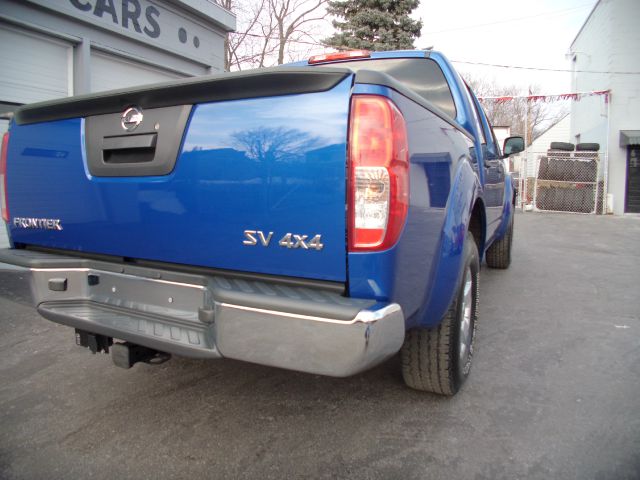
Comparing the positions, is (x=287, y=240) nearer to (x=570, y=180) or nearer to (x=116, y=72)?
(x=116, y=72)

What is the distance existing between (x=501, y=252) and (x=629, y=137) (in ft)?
37.9

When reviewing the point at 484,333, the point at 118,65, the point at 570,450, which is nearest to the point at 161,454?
the point at 570,450

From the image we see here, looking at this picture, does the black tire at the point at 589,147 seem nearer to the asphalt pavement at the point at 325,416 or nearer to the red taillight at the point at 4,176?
the asphalt pavement at the point at 325,416

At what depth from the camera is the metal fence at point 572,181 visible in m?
14.7

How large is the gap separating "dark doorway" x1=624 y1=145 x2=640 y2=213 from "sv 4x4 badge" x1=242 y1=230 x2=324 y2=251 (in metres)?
16.5

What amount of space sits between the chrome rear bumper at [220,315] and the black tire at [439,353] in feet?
2.16

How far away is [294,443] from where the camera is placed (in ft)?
7.24

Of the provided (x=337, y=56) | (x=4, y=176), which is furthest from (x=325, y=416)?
(x=4, y=176)

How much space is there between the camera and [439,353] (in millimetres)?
2352

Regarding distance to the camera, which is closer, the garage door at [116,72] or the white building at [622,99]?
the garage door at [116,72]

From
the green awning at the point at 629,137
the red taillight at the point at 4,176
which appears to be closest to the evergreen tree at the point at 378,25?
the green awning at the point at 629,137

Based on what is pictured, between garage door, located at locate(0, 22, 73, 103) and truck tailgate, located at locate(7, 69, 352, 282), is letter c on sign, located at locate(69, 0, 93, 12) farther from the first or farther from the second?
truck tailgate, located at locate(7, 69, 352, 282)

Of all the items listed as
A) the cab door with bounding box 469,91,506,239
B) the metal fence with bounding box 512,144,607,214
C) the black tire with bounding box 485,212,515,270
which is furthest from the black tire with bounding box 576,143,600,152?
the cab door with bounding box 469,91,506,239

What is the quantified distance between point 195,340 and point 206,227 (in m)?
0.47
